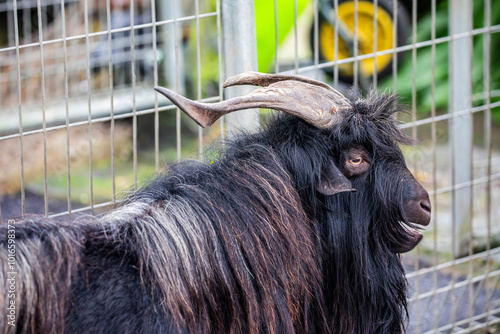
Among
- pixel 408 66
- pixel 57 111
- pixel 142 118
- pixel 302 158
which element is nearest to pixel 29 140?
pixel 57 111

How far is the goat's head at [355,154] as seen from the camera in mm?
2570

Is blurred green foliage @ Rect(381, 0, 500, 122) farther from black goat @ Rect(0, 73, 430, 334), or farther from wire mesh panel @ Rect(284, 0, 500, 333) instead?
black goat @ Rect(0, 73, 430, 334)

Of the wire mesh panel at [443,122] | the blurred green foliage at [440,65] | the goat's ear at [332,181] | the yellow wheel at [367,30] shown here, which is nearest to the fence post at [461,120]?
the wire mesh panel at [443,122]

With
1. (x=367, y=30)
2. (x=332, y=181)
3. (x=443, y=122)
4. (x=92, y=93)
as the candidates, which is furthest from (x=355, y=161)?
(x=367, y=30)

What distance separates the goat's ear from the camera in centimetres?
254

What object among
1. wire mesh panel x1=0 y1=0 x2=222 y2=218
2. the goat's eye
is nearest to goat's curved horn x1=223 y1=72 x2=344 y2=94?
the goat's eye

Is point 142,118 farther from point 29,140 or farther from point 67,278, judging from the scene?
point 67,278

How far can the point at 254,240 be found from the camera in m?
2.39

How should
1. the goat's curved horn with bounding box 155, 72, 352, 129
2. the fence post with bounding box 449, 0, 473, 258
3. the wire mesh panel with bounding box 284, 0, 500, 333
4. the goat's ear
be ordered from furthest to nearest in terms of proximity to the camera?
the fence post with bounding box 449, 0, 473, 258, the wire mesh panel with bounding box 284, 0, 500, 333, the goat's ear, the goat's curved horn with bounding box 155, 72, 352, 129

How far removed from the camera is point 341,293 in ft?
8.71

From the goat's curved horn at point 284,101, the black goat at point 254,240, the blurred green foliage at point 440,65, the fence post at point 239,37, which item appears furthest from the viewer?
the blurred green foliage at point 440,65

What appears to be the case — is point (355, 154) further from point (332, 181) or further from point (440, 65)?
point (440, 65)

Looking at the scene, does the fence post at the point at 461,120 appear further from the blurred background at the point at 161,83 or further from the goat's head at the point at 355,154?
the goat's head at the point at 355,154

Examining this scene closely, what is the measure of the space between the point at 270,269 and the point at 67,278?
2.45 feet
